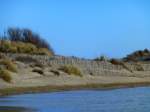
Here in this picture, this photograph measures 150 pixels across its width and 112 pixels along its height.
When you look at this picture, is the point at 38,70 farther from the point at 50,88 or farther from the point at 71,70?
the point at 50,88

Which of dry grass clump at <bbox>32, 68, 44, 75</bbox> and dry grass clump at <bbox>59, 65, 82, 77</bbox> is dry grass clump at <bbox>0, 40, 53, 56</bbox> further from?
dry grass clump at <bbox>32, 68, 44, 75</bbox>

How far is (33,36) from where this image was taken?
66.5 metres

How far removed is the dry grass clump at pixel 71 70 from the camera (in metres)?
45.9

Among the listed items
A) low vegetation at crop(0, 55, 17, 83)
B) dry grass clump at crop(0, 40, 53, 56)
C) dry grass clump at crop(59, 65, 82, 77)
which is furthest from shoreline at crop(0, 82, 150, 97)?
dry grass clump at crop(0, 40, 53, 56)

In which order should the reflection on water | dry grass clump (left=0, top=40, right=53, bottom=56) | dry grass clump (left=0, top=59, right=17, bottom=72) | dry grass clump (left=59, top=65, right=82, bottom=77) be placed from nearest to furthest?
the reflection on water → dry grass clump (left=0, top=59, right=17, bottom=72) → dry grass clump (left=59, top=65, right=82, bottom=77) → dry grass clump (left=0, top=40, right=53, bottom=56)

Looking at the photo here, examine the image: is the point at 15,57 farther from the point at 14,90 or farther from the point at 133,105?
the point at 133,105

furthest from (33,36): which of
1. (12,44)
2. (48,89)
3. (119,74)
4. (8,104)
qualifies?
(8,104)

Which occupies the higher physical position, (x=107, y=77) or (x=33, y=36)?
(x=33, y=36)

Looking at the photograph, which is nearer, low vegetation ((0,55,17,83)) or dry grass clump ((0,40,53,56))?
low vegetation ((0,55,17,83))

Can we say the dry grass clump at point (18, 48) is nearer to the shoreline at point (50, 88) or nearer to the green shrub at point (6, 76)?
the shoreline at point (50, 88)

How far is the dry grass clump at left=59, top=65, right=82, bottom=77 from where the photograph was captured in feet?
151

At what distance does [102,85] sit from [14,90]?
32.1 ft

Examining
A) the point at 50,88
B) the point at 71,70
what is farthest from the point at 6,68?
the point at 71,70

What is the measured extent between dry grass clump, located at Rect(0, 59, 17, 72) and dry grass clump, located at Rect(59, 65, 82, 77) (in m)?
4.76
